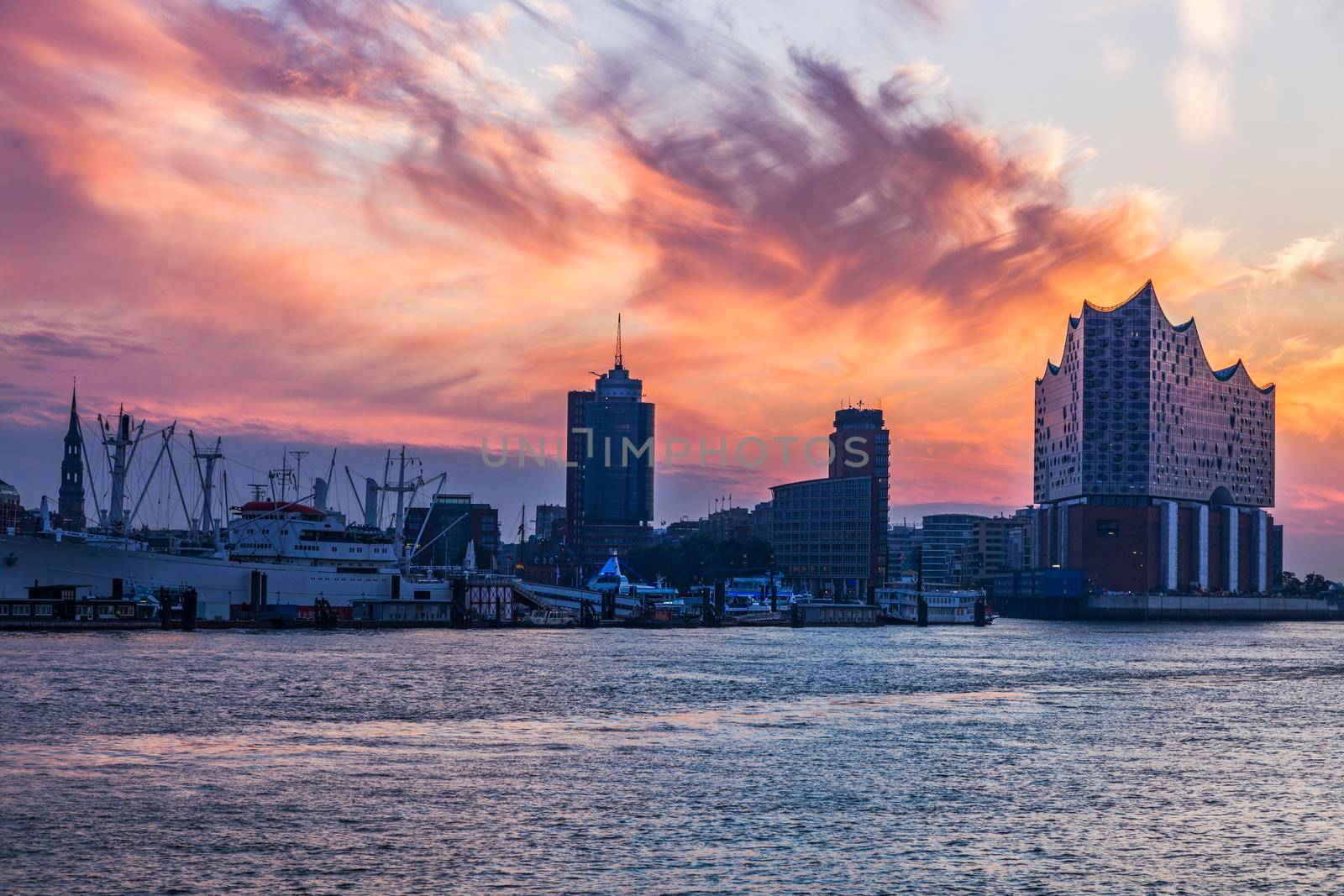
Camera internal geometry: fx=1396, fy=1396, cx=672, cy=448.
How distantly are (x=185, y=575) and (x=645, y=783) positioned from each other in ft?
400

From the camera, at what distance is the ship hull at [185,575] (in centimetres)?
14275

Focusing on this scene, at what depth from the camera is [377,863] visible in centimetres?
3431

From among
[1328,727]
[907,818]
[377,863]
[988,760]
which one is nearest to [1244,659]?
[1328,727]

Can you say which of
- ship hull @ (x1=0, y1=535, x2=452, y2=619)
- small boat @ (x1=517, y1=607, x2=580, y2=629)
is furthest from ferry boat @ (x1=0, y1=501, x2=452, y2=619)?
small boat @ (x1=517, y1=607, x2=580, y2=629)

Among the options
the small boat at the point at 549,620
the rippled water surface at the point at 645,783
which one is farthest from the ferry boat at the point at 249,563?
the rippled water surface at the point at 645,783

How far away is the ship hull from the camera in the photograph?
5620 inches

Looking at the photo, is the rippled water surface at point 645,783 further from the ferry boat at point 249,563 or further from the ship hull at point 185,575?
the ferry boat at point 249,563

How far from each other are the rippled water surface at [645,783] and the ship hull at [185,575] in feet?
168

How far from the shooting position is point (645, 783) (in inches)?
1854

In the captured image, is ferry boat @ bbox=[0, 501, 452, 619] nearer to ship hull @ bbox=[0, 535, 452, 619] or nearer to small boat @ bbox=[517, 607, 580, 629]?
ship hull @ bbox=[0, 535, 452, 619]

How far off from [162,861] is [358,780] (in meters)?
12.5

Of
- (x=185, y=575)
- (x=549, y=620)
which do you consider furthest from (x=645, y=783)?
(x=549, y=620)

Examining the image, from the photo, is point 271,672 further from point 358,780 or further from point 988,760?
point 988,760

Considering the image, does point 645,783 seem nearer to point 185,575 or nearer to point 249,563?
point 185,575
